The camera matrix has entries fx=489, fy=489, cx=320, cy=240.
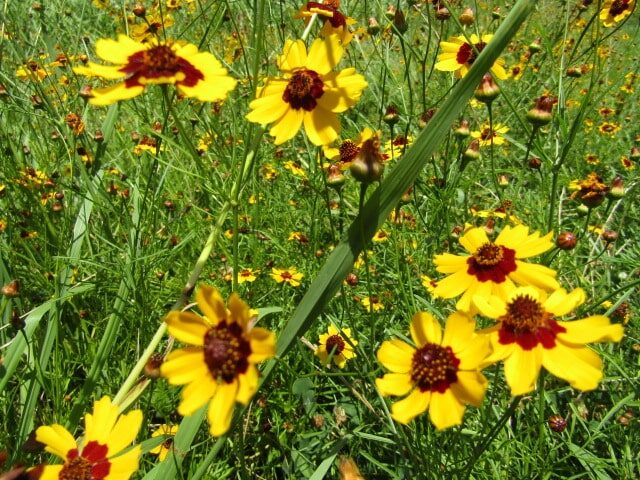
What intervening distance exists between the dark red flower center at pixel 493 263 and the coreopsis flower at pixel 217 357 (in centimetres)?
52

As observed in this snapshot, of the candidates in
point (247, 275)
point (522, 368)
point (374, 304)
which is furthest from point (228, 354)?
point (247, 275)

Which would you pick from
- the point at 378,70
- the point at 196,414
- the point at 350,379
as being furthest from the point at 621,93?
the point at 196,414

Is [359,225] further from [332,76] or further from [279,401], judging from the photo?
[279,401]

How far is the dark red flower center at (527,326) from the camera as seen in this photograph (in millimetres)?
700

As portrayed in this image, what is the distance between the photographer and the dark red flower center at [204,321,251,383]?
59cm

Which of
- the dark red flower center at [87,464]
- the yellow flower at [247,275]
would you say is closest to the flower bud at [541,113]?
the yellow flower at [247,275]

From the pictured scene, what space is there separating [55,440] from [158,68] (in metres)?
0.60

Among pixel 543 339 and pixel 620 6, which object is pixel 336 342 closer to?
pixel 543 339

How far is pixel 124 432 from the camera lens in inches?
31.2

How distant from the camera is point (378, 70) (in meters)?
4.18

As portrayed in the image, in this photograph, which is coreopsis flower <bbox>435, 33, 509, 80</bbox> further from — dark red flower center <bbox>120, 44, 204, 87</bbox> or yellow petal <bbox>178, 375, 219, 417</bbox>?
yellow petal <bbox>178, 375, 219, 417</bbox>

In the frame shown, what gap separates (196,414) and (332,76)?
2.11ft

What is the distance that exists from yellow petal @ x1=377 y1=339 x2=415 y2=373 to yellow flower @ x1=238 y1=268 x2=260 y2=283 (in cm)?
102

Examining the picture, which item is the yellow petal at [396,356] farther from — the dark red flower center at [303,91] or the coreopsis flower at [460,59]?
the coreopsis flower at [460,59]
